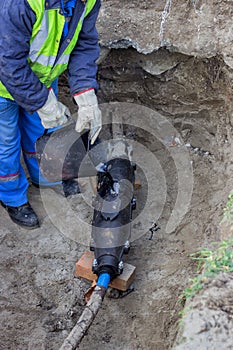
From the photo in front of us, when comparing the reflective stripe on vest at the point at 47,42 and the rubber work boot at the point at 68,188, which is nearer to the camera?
the reflective stripe on vest at the point at 47,42

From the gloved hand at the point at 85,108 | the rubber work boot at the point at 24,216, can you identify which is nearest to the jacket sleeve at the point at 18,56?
the gloved hand at the point at 85,108

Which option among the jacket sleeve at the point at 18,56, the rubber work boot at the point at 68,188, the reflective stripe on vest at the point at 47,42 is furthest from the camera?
the rubber work boot at the point at 68,188

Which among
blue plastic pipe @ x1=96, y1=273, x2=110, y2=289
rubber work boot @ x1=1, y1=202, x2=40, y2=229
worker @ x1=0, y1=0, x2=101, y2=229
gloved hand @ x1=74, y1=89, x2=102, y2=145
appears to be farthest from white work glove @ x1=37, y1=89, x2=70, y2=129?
blue plastic pipe @ x1=96, y1=273, x2=110, y2=289

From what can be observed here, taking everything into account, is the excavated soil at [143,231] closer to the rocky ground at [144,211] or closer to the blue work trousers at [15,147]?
the rocky ground at [144,211]

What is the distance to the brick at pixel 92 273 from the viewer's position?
2.91 m

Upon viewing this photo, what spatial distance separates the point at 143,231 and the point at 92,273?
0.62 m

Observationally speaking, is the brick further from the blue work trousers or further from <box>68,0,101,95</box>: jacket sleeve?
<box>68,0,101,95</box>: jacket sleeve

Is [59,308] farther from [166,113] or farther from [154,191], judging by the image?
[166,113]

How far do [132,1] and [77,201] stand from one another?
168 centimetres

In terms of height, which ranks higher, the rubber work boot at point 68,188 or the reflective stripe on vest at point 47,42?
the reflective stripe on vest at point 47,42

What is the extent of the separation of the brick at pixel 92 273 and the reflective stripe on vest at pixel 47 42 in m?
1.18

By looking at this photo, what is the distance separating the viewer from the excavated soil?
2.81 meters

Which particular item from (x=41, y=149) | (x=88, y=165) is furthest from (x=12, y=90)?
(x=88, y=165)

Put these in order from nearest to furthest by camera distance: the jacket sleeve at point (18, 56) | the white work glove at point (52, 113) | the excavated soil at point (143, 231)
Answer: the jacket sleeve at point (18, 56) < the excavated soil at point (143, 231) < the white work glove at point (52, 113)
